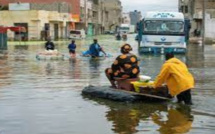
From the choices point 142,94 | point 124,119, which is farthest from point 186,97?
point 124,119

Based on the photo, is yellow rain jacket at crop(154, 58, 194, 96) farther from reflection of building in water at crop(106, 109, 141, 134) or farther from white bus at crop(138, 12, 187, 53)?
white bus at crop(138, 12, 187, 53)

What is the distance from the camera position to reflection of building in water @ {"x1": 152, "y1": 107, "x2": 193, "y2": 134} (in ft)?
31.0

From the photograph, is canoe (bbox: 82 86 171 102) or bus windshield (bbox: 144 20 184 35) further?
bus windshield (bbox: 144 20 184 35)

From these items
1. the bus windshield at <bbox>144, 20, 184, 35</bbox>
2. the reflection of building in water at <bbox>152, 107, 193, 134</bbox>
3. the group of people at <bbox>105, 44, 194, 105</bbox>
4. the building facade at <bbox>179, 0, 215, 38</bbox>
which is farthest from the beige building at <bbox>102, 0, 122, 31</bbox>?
the reflection of building in water at <bbox>152, 107, 193, 134</bbox>

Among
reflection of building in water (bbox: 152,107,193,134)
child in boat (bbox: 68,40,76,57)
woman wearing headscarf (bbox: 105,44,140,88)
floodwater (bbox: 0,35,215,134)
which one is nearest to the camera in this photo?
reflection of building in water (bbox: 152,107,193,134)

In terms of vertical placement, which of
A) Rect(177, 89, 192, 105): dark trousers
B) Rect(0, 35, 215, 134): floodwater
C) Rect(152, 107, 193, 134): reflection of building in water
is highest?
Rect(177, 89, 192, 105): dark trousers

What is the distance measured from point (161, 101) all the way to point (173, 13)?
23.0 meters

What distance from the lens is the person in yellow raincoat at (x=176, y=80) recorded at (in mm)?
11984

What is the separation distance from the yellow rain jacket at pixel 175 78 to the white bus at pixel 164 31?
22347 millimetres

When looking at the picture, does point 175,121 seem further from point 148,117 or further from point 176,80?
point 176,80

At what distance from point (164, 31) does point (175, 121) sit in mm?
24621

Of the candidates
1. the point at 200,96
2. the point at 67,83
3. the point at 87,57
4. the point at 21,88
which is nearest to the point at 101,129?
the point at 200,96

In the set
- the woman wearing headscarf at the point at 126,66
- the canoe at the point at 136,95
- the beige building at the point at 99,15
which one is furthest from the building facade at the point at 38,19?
the canoe at the point at 136,95

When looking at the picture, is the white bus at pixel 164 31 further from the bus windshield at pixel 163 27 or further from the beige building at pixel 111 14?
the beige building at pixel 111 14
